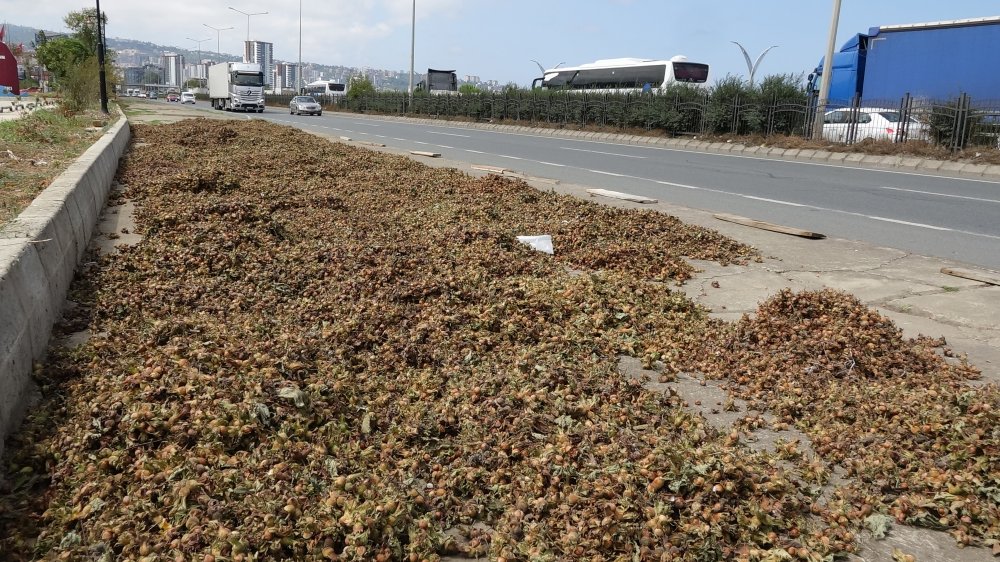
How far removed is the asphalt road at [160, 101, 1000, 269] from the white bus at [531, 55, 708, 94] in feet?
39.4

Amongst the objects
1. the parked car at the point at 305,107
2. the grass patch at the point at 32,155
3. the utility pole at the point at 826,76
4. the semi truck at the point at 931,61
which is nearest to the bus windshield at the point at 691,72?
the semi truck at the point at 931,61

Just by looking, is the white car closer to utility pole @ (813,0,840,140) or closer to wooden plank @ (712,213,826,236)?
utility pole @ (813,0,840,140)

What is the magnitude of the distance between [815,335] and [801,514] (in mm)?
2076

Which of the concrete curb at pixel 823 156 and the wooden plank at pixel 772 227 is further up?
the concrete curb at pixel 823 156

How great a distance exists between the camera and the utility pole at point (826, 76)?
878 inches

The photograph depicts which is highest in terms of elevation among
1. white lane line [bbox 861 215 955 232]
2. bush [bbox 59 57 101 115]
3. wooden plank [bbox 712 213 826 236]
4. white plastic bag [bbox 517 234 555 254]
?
bush [bbox 59 57 101 115]

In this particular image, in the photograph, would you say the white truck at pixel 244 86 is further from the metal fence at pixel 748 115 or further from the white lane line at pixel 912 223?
the white lane line at pixel 912 223

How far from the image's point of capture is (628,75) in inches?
1435

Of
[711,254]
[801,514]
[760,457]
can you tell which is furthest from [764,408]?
[711,254]

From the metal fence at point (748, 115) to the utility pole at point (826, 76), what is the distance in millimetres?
427

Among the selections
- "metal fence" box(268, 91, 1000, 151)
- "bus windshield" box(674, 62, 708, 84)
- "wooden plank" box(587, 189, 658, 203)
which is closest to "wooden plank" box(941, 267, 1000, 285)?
"wooden plank" box(587, 189, 658, 203)

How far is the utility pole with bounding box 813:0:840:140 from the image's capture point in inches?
878

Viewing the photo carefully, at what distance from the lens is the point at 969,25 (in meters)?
22.3

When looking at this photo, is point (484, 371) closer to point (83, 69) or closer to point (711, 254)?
point (711, 254)
